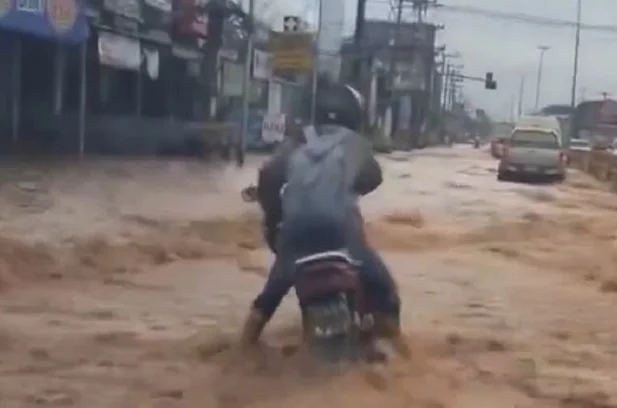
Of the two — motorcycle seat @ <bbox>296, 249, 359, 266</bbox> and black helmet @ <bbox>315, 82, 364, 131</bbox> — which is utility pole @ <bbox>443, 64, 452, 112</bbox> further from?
motorcycle seat @ <bbox>296, 249, 359, 266</bbox>

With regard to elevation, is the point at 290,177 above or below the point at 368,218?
above

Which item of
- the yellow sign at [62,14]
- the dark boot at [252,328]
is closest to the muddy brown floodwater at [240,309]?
the dark boot at [252,328]

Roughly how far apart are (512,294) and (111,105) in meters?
24.3

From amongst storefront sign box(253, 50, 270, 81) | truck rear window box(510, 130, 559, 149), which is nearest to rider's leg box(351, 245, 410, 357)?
truck rear window box(510, 130, 559, 149)

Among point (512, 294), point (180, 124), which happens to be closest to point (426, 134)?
point (180, 124)

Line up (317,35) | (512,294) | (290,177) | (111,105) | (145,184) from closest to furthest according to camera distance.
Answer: (290,177)
(512,294)
(145,184)
(111,105)
(317,35)

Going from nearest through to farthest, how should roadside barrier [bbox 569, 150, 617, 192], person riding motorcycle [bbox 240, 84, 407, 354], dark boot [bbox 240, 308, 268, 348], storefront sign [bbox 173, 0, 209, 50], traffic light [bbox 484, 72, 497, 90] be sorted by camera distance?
person riding motorcycle [bbox 240, 84, 407, 354] → dark boot [bbox 240, 308, 268, 348] → storefront sign [bbox 173, 0, 209, 50] → roadside barrier [bbox 569, 150, 617, 192] → traffic light [bbox 484, 72, 497, 90]

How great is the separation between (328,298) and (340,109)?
4.56ft

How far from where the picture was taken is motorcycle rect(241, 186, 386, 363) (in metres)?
5.79

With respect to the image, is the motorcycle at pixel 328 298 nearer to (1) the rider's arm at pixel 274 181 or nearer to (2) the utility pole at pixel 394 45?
(1) the rider's arm at pixel 274 181

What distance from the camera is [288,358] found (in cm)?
667

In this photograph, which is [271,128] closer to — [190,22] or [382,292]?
[190,22]

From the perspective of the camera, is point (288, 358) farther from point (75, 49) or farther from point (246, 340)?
point (75, 49)

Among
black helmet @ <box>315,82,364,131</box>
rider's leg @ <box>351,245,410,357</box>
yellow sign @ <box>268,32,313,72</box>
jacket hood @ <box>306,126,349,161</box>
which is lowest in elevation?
rider's leg @ <box>351,245,410,357</box>
